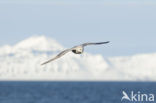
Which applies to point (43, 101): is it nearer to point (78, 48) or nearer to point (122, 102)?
point (122, 102)

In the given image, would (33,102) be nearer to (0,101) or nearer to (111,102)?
(0,101)

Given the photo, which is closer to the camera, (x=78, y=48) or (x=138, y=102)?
(x=78, y=48)

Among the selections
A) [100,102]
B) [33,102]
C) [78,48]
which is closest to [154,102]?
[100,102]

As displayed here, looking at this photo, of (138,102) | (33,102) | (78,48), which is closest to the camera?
(78,48)

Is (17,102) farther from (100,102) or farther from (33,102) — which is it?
(100,102)

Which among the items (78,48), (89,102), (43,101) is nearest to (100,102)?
(89,102)

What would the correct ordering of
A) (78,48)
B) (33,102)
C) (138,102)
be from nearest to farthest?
(78,48) < (138,102) < (33,102)

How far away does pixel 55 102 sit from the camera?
275 ft

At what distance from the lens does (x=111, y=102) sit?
84.6 meters

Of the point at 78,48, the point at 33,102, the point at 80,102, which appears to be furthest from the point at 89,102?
the point at 78,48

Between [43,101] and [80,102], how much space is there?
465cm

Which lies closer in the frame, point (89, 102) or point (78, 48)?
point (78, 48)

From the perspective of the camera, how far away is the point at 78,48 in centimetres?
2173

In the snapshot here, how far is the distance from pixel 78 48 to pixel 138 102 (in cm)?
5507
